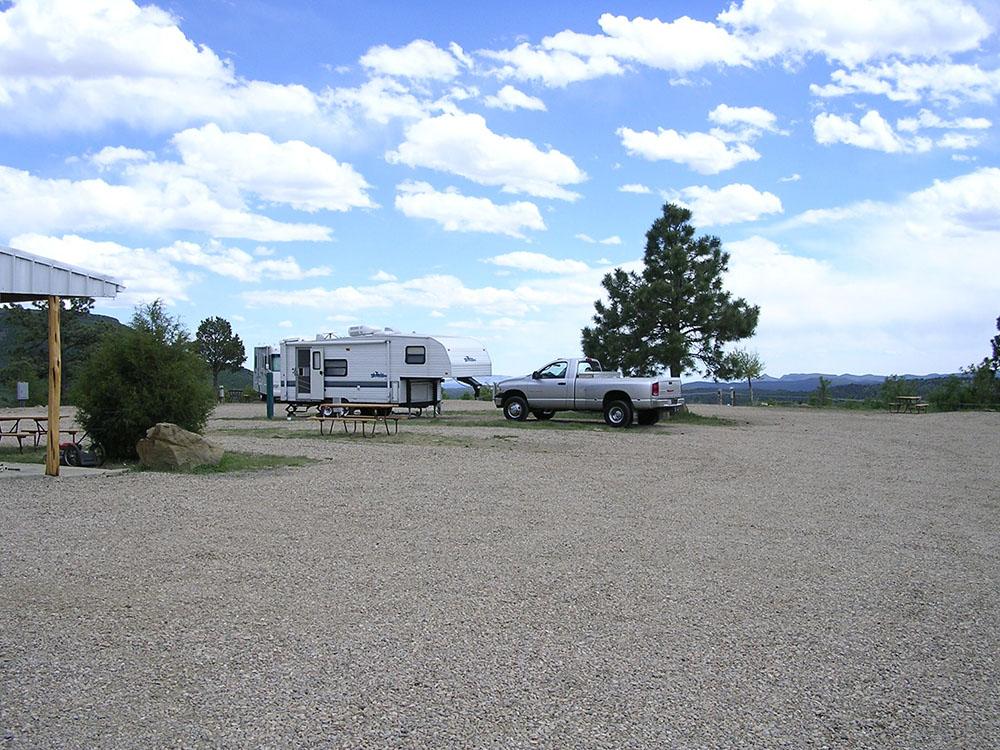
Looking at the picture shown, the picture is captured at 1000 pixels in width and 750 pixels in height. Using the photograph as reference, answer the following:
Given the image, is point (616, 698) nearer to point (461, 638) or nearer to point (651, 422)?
point (461, 638)

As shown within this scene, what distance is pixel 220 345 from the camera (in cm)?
4388

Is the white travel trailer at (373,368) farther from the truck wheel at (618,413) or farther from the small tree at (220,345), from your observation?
the small tree at (220,345)

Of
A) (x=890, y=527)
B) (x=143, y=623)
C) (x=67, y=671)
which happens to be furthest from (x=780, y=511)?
(x=67, y=671)

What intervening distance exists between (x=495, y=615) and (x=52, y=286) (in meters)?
8.09

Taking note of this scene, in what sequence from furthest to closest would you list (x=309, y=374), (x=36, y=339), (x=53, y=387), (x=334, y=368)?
(x=36, y=339), (x=309, y=374), (x=334, y=368), (x=53, y=387)

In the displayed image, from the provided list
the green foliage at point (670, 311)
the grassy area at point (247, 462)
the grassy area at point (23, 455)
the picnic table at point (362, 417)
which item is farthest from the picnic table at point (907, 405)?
the grassy area at point (23, 455)

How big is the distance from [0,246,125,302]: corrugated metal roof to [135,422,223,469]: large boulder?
1954mm

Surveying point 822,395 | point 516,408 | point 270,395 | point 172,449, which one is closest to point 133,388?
point 172,449

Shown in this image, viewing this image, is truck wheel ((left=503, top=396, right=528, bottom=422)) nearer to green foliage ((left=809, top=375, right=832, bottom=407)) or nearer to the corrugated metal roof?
the corrugated metal roof

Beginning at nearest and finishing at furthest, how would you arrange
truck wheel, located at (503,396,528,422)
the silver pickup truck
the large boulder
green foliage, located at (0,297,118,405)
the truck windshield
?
the large boulder < the silver pickup truck < the truck windshield < truck wheel, located at (503,396,528,422) < green foliage, located at (0,297,118,405)

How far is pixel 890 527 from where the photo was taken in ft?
27.9

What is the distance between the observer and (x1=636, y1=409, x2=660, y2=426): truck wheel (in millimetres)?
21797

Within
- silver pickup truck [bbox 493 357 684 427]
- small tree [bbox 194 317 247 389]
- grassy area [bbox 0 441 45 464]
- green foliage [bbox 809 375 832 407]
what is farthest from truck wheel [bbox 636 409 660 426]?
small tree [bbox 194 317 247 389]

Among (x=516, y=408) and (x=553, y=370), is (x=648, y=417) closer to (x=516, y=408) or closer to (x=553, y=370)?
(x=553, y=370)
